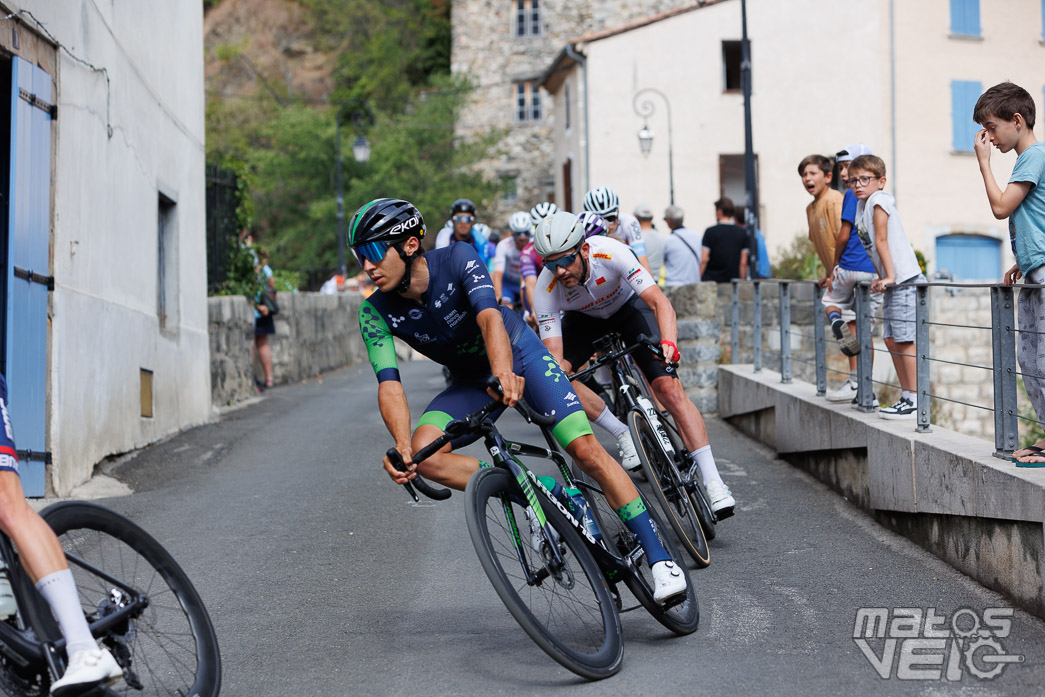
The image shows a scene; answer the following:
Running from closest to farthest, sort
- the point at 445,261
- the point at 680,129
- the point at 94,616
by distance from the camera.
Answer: the point at 94,616
the point at 445,261
the point at 680,129

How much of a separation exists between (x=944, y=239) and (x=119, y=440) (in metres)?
27.8

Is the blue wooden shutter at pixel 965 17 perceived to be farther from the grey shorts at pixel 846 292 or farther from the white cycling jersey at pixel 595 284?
the white cycling jersey at pixel 595 284

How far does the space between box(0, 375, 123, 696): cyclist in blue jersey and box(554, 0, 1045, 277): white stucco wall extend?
30.5 m

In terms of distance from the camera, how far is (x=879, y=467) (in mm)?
7176

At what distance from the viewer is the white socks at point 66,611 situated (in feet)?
11.8

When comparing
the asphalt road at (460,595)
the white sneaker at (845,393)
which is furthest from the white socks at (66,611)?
the white sneaker at (845,393)

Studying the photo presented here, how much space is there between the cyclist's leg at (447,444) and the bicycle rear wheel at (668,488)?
129 cm

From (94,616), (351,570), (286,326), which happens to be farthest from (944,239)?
(94,616)

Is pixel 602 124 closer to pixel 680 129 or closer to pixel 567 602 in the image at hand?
pixel 680 129

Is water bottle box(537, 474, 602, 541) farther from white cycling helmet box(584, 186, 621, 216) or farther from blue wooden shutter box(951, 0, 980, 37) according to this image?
blue wooden shutter box(951, 0, 980, 37)

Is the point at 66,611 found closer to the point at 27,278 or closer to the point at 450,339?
the point at 450,339

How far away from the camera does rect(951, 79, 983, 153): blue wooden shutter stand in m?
32.4

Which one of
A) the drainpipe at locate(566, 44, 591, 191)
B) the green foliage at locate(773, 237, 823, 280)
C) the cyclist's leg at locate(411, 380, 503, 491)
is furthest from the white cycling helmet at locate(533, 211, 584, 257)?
the drainpipe at locate(566, 44, 591, 191)

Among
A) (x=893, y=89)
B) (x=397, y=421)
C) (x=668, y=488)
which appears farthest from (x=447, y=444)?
(x=893, y=89)
